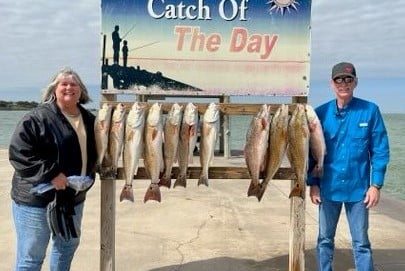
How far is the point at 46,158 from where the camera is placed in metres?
3.71

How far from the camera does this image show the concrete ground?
551 centimetres

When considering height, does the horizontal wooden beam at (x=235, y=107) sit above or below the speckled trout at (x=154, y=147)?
above

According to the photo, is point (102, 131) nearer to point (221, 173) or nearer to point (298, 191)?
point (221, 173)

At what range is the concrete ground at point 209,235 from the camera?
551 centimetres

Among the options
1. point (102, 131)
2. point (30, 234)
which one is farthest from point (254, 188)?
point (30, 234)

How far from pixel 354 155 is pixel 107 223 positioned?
7.13ft

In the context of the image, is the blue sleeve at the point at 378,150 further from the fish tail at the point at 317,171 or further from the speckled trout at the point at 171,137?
the speckled trout at the point at 171,137

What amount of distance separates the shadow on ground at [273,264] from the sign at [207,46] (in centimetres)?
194

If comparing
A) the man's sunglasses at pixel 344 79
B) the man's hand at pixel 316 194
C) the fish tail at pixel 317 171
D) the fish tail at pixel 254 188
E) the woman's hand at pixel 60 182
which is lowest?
the man's hand at pixel 316 194

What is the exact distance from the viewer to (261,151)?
410 cm

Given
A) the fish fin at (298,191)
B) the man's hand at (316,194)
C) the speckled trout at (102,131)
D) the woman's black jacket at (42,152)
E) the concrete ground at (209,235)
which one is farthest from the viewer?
the concrete ground at (209,235)

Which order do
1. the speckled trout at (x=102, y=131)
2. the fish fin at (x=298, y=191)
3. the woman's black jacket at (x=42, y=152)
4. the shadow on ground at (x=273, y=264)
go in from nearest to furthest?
the woman's black jacket at (x=42, y=152)
the speckled trout at (x=102, y=131)
the fish fin at (x=298, y=191)
the shadow on ground at (x=273, y=264)

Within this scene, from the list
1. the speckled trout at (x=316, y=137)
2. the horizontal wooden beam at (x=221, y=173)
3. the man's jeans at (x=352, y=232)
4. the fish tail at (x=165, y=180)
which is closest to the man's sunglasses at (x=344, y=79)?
the speckled trout at (x=316, y=137)

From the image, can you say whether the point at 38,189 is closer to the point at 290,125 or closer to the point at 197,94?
Result: the point at 197,94
